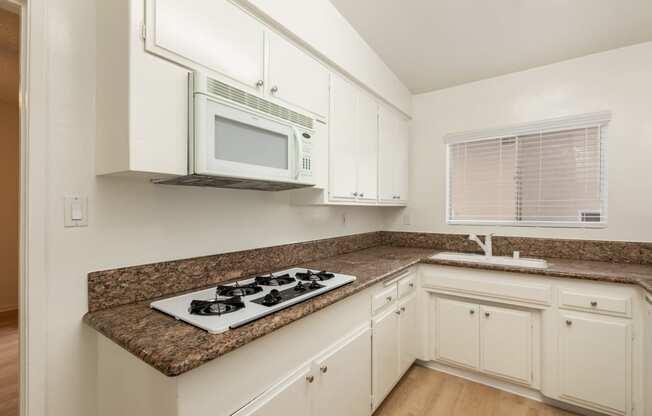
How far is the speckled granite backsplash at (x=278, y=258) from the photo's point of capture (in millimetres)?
1191

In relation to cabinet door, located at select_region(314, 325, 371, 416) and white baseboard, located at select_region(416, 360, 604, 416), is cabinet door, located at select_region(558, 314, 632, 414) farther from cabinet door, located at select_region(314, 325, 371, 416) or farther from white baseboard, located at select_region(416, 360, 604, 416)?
cabinet door, located at select_region(314, 325, 371, 416)

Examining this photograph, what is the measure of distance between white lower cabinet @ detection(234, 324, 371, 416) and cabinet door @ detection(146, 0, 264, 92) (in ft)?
4.13

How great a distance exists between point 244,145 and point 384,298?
1.24m

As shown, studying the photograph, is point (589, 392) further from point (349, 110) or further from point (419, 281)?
point (349, 110)

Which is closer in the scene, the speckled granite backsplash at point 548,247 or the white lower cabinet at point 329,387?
the white lower cabinet at point 329,387

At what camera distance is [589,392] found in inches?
71.7

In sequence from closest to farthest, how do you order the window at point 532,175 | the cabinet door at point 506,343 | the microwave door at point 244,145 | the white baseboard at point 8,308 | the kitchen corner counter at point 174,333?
1. the kitchen corner counter at point 174,333
2. the microwave door at point 244,145
3. the cabinet door at point 506,343
4. the window at point 532,175
5. the white baseboard at point 8,308

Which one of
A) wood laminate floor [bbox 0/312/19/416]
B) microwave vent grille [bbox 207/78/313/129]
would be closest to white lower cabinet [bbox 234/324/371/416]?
microwave vent grille [bbox 207/78/313/129]

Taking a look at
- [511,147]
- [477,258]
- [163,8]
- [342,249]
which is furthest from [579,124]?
[163,8]

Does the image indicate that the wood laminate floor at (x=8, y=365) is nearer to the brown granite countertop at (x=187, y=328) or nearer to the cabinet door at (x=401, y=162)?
the brown granite countertop at (x=187, y=328)

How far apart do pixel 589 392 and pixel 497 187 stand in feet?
5.14

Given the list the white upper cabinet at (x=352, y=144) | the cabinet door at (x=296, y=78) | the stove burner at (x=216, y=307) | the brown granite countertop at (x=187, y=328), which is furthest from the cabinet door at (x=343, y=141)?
the stove burner at (x=216, y=307)

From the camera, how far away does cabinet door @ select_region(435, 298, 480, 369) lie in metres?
2.19

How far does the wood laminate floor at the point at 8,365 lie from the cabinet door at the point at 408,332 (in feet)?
8.00
